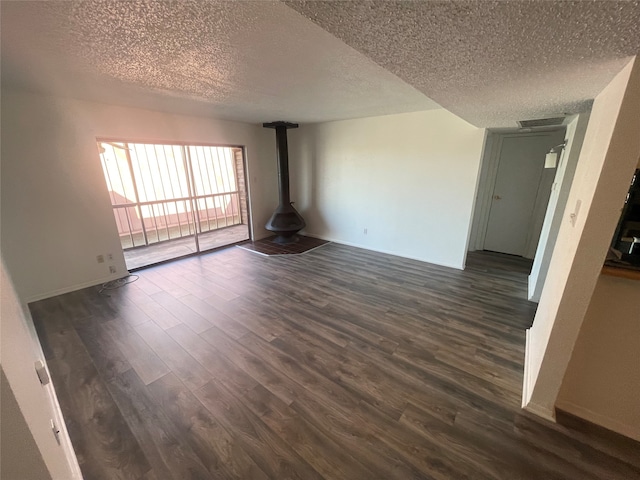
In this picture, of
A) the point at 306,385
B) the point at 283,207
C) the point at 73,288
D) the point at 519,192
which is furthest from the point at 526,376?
the point at 73,288

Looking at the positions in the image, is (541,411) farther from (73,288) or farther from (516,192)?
(73,288)

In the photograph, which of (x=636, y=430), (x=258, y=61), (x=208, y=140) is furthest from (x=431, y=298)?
(x=208, y=140)

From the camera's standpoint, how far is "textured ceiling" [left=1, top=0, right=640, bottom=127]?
84 centimetres

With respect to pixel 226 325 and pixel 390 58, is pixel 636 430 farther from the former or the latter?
pixel 226 325

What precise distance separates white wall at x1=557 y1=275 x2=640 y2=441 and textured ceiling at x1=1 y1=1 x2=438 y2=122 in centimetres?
213

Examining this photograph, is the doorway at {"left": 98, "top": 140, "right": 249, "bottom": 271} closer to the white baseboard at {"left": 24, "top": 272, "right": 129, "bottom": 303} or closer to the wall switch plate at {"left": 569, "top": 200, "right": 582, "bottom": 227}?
the white baseboard at {"left": 24, "top": 272, "right": 129, "bottom": 303}

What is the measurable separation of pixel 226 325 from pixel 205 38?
2311 millimetres

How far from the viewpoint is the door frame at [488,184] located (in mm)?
4188

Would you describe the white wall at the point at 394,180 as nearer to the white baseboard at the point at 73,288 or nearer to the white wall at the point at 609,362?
the white wall at the point at 609,362

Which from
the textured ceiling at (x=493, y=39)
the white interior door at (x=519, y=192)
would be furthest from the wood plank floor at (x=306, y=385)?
the textured ceiling at (x=493, y=39)

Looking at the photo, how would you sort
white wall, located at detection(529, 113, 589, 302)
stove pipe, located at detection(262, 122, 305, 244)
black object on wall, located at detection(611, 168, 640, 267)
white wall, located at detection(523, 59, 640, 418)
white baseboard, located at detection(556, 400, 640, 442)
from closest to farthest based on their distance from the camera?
white wall, located at detection(523, 59, 640, 418)
black object on wall, located at detection(611, 168, 640, 267)
white baseboard, located at detection(556, 400, 640, 442)
white wall, located at detection(529, 113, 589, 302)
stove pipe, located at detection(262, 122, 305, 244)

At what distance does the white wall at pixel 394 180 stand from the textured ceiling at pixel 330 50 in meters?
0.94

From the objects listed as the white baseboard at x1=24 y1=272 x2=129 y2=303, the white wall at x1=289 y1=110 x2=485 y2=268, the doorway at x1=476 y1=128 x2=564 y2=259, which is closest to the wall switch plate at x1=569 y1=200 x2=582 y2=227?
the white wall at x1=289 y1=110 x2=485 y2=268

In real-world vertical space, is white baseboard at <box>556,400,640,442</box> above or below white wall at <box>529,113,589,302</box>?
below
